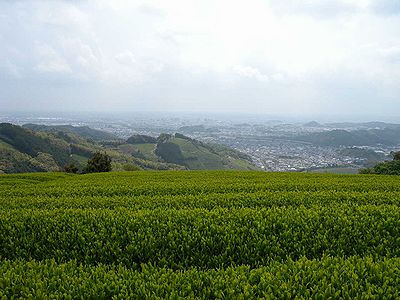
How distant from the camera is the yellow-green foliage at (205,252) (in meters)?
5.01

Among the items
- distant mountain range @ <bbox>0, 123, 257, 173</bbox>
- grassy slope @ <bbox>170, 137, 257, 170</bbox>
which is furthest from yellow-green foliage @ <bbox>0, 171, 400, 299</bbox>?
grassy slope @ <bbox>170, 137, 257, 170</bbox>

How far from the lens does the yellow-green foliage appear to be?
501 centimetres

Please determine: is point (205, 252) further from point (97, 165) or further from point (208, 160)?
point (208, 160)

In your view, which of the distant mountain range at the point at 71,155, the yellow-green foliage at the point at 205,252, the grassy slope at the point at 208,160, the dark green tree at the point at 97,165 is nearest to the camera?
the yellow-green foliage at the point at 205,252

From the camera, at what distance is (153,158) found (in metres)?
184

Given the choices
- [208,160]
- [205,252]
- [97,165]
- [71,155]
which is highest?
[205,252]

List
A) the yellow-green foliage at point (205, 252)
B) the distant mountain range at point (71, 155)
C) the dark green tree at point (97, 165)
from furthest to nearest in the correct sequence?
the distant mountain range at point (71, 155), the dark green tree at point (97, 165), the yellow-green foliage at point (205, 252)

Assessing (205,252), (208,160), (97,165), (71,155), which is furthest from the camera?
(208,160)

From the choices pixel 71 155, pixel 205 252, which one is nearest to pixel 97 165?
pixel 205 252

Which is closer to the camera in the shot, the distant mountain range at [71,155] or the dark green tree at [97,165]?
the dark green tree at [97,165]

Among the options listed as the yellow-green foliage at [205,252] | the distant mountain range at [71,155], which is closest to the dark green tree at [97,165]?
the distant mountain range at [71,155]

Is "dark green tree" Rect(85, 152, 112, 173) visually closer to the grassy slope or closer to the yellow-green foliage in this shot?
the yellow-green foliage

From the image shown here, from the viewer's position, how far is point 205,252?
22.9 feet

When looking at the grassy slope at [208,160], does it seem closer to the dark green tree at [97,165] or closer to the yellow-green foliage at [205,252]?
the dark green tree at [97,165]
